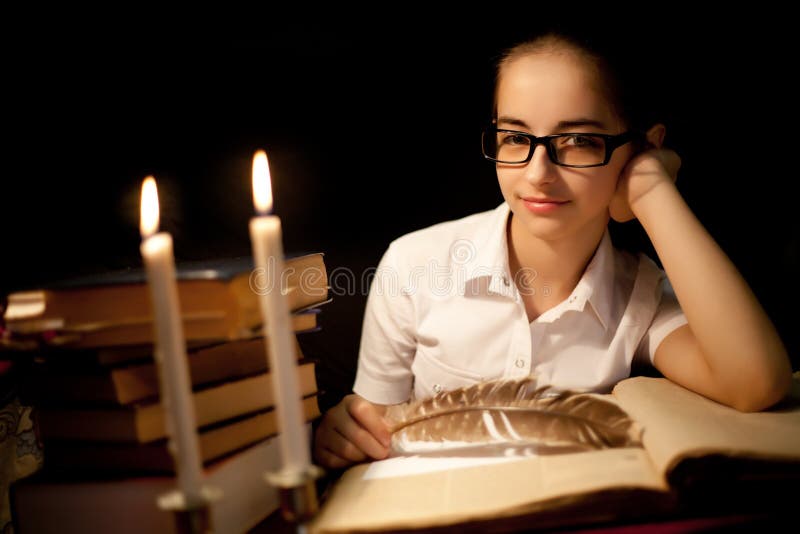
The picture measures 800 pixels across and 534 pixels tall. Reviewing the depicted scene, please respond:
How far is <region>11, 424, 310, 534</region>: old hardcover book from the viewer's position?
841mm

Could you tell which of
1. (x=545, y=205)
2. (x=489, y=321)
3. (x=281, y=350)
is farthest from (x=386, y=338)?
(x=281, y=350)

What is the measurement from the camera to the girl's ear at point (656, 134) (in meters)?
1.33

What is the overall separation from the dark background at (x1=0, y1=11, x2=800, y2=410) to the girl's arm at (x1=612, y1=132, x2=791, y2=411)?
0.27 meters

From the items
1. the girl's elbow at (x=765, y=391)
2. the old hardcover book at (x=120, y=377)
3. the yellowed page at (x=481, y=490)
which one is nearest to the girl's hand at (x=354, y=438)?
the yellowed page at (x=481, y=490)

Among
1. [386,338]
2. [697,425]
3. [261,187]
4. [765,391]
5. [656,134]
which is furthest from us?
[386,338]

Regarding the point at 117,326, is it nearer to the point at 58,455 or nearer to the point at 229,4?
the point at 58,455

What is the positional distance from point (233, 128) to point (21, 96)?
421mm

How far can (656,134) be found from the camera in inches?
53.1

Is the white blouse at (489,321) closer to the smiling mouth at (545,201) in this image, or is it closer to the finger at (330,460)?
the smiling mouth at (545,201)

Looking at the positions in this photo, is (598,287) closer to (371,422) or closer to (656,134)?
(656,134)

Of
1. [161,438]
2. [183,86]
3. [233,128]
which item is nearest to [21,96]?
[183,86]

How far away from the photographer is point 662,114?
4.52ft

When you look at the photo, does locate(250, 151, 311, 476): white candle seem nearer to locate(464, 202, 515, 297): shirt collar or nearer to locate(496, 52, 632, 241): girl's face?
locate(496, 52, 632, 241): girl's face

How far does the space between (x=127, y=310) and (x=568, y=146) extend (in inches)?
32.8
